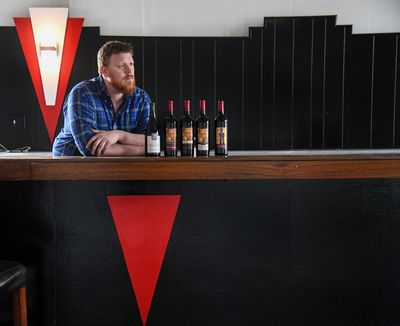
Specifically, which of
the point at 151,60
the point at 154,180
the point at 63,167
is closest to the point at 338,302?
the point at 154,180

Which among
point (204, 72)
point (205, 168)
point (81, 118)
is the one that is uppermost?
point (204, 72)

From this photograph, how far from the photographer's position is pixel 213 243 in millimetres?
2123

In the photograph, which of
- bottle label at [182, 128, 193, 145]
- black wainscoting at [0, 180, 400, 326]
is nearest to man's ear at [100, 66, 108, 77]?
bottle label at [182, 128, 193, 145]

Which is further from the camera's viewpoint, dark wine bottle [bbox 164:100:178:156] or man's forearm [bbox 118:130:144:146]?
man's forearm [bbox 118:130:144:146]

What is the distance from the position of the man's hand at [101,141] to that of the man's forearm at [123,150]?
25 mm

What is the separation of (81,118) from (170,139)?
0.59m

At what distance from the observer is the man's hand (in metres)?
2.57

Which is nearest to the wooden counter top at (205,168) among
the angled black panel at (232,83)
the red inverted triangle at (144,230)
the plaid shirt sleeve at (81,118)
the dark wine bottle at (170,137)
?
the red inverted triangle at (144,230)

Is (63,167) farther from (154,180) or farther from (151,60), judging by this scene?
(151,60)

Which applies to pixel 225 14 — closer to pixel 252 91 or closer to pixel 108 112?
pixel 252 91

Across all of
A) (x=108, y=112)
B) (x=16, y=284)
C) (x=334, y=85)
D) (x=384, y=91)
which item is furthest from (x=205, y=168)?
(x=384, y=91)

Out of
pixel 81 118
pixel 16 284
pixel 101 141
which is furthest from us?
pixel 81 118

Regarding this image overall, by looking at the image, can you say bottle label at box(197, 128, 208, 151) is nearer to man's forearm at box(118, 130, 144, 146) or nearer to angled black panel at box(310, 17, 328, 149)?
man's forearm at box(118, 130, 144, 146)

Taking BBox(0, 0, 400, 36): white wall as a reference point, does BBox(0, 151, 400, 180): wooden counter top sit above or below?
below
